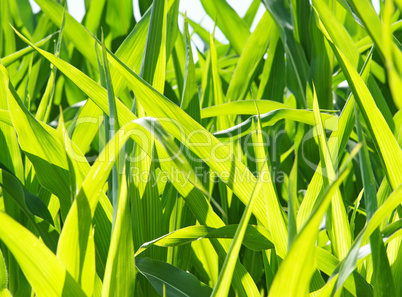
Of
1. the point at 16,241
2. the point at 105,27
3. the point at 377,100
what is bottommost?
the point at 377,100

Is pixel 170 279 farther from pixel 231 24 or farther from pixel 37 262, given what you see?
pixel 231 24

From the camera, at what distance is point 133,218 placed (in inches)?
14.7

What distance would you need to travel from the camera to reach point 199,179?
289mm

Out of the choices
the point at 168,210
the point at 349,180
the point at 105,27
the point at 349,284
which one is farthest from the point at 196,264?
the point at 105,27

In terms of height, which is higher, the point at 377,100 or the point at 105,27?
the point at 105,27

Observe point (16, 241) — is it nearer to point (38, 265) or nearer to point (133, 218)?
point (38, 265)

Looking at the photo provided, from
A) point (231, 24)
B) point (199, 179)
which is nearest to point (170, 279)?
point (199, 179)

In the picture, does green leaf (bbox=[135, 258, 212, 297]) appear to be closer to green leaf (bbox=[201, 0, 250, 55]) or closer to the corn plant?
the corn plant

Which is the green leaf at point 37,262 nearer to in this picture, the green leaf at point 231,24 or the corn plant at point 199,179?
the corn plant at point 199,179

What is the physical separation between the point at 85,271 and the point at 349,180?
0.47m

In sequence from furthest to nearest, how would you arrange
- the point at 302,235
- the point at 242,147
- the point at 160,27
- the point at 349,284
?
the point at 242,147
the point at 160,27
the point at 349,284
the point at 302,235

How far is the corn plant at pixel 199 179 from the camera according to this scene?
0.24 m

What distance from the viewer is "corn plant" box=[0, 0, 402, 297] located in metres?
0.24

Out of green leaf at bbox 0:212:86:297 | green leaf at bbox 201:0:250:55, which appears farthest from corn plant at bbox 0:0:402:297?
green leaf at bbox 201:0:250:55
